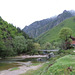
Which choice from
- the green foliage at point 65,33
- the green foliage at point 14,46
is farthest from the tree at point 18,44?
the green foliage at point 65,33

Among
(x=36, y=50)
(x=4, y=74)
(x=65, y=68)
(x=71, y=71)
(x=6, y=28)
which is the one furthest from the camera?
(x=6, y=28)

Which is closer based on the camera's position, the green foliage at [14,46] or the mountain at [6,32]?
the green foliage at [14,46]

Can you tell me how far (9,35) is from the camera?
124 meters

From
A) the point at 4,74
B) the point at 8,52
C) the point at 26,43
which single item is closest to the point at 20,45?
the point at 26,43

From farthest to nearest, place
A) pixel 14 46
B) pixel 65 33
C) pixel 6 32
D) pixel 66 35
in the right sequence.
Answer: pixel 6 32 < pixel 14 46 < pixel 66 35 < pixel 65 33

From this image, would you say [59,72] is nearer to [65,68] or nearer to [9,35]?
[65,68]

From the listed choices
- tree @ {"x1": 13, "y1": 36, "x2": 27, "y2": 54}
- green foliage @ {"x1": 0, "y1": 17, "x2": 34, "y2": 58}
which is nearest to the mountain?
green foliage @ {"x1": 0, "y1": 17, "x2": 34, "y2": 58}

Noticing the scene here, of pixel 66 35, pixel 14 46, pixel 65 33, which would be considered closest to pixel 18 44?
pixel 14 46

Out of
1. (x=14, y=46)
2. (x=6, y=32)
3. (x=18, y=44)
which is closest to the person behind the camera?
(x=14, y=46)

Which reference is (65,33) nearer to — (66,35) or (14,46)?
(66,35)

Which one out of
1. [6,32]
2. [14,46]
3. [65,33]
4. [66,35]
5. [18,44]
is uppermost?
[6,32]

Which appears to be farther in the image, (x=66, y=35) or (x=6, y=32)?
(x=6, y=32)

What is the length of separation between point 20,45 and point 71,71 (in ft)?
301

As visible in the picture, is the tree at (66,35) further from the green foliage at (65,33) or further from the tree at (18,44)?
the tree at (18,44)
